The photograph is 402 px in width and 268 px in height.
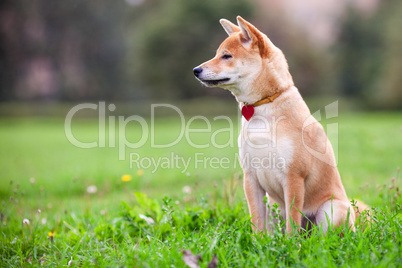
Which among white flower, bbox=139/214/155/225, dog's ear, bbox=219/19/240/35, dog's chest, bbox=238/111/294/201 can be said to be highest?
dog's ear, bbox=219/19/240/35

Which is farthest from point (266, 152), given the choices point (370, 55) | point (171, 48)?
point (370, 55)

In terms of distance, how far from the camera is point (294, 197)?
8.77 ft

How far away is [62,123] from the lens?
2255 centimetres

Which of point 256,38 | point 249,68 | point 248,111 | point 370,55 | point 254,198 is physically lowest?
point 254,198

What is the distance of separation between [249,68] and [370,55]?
30.4m

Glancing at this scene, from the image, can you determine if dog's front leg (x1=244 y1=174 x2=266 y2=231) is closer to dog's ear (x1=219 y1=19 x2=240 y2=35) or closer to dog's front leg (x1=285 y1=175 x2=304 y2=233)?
dog's front leg (x1=285 y1=175 x2=304 y2=233)

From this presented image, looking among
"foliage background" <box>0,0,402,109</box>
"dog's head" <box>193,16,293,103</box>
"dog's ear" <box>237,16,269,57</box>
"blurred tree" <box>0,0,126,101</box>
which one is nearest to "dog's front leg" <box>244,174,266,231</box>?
"dog's head" <box>193,16,293,103</box>

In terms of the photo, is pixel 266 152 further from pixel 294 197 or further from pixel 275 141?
pixel 294 197

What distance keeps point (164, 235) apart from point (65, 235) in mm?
841

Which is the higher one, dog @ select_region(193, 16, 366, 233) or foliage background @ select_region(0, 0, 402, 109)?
foliage background @ select_region(0, 0, 402, 109)

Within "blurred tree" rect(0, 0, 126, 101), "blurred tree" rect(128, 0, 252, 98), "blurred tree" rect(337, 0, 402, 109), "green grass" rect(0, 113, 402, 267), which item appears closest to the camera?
"green grass" rect(0, 113, 402, 267)

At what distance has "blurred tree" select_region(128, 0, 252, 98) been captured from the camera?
24.8 metres

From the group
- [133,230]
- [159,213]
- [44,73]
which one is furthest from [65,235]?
[44,73]

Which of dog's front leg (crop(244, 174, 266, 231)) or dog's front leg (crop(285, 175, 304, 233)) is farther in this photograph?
dog's front leg (crop(244, 174, 266, 231))
